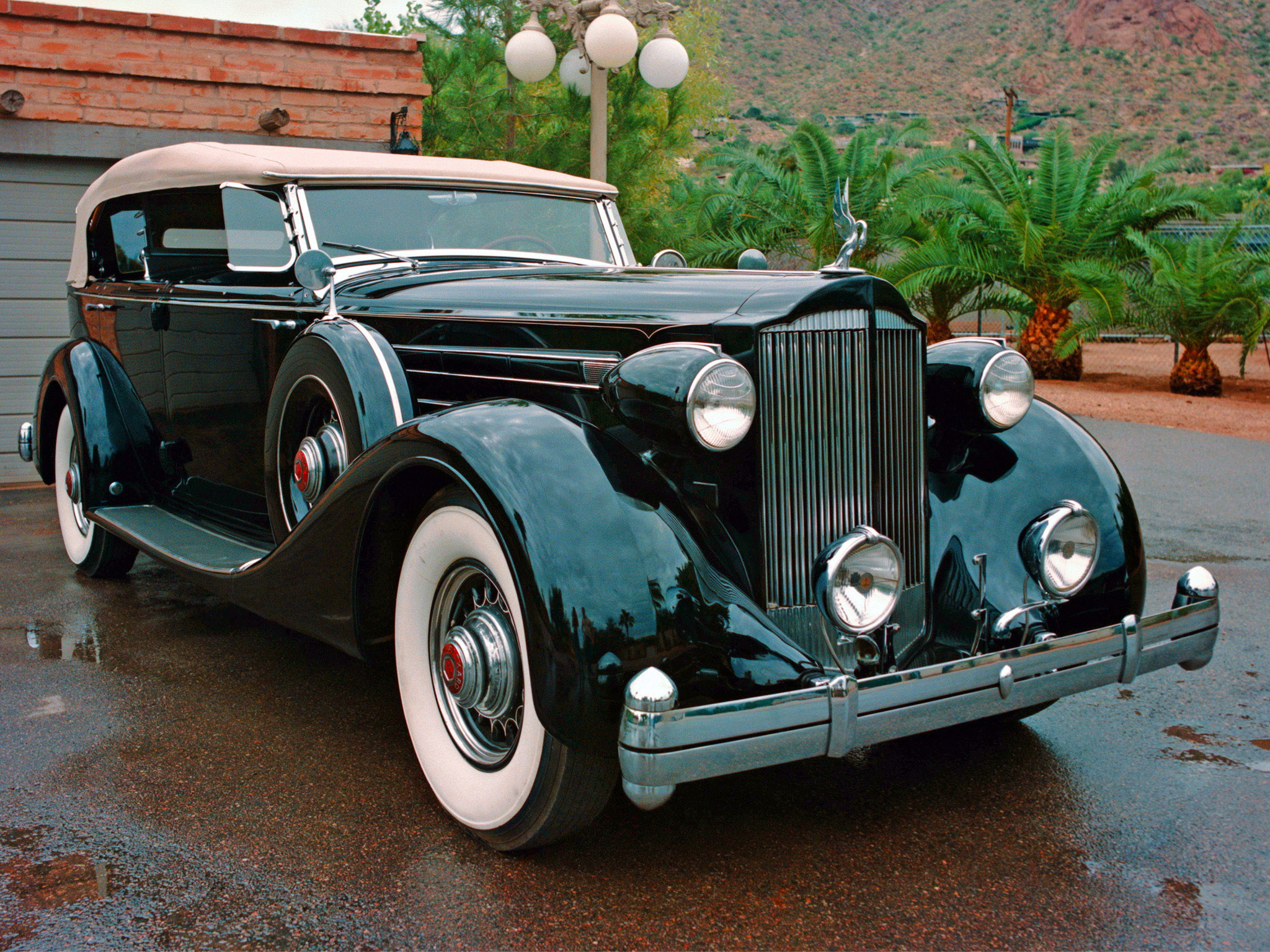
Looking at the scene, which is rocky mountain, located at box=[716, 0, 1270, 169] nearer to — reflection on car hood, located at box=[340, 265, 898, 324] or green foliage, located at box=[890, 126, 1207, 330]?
green foliage, located at box=[890, 126, 1207, 330]

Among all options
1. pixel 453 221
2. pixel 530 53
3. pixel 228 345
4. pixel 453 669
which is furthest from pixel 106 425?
pixel 530 53

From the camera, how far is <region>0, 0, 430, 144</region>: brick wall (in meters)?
7.07

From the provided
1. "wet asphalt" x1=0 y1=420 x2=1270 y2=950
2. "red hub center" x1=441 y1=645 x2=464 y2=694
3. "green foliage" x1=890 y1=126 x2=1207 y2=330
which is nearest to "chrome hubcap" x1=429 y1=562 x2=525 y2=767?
"red hub center" x1=441 y1=645 x2=464 y2=694

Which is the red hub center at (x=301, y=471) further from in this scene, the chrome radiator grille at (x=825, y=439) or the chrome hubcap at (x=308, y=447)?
the chrome radiator grille at (x=825, y=439)

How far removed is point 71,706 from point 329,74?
6044 mm

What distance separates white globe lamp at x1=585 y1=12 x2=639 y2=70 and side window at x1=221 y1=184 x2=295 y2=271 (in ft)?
11.4

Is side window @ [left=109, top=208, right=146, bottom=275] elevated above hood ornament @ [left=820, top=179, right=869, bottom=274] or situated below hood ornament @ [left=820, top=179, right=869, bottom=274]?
above

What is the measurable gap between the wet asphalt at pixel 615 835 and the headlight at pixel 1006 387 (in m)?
0.96

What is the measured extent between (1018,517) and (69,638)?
338 centimetres

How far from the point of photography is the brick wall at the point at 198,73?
7.07 meters

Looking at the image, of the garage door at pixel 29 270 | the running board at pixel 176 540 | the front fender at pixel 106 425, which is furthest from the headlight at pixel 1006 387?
the garage door at pixel 29 270

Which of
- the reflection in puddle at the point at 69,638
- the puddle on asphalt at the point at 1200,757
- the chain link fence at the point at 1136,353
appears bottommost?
the puddle on asphalt at the point at 1200,757

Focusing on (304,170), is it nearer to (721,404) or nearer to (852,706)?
(721,404)

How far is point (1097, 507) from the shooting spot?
9.56ft
